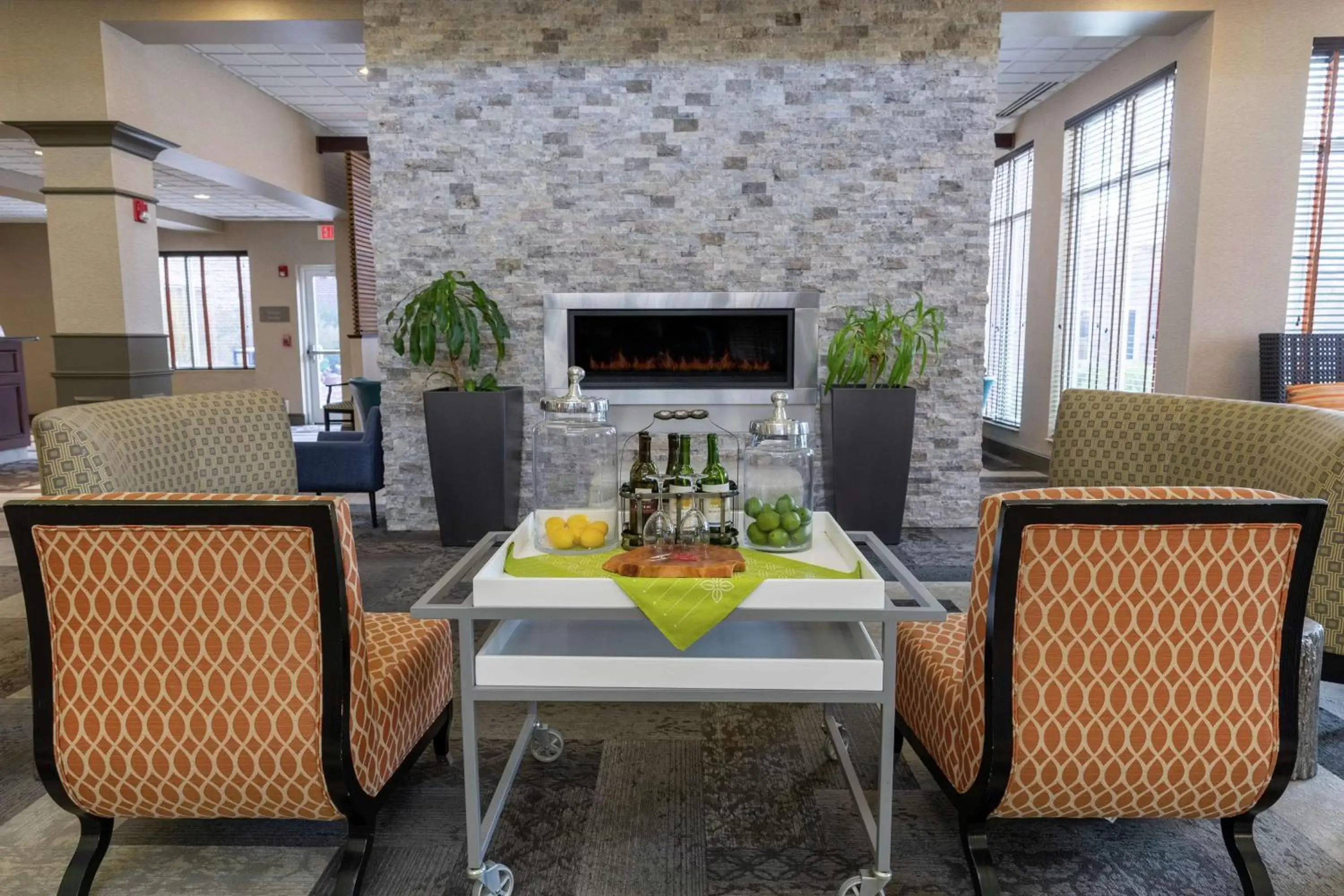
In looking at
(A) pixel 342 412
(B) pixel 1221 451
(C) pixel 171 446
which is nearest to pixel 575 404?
(C) pixel 171 446

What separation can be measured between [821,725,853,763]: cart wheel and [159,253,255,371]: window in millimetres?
9835

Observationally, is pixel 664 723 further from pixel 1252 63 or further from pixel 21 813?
pixel 1252 63

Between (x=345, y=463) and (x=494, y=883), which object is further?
(x=345, y=463)

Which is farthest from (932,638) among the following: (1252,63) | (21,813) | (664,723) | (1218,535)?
(1252,63)

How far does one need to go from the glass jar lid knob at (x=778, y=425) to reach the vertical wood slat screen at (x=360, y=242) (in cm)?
667

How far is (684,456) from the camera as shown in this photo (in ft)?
6.08

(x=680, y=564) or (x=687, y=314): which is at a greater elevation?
(x=687, y=314)

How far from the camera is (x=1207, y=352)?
4.46 m

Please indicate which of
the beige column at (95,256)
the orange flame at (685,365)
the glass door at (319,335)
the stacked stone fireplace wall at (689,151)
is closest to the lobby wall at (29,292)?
the glass door at (319,335)

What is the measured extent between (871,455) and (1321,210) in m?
2.74

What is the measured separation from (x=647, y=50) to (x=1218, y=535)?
3.87 m

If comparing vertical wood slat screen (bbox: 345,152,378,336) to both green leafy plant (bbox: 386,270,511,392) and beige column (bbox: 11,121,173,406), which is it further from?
green leafy plant (bbox: 386,270,511,392)

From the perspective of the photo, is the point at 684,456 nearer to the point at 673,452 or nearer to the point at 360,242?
the point at 673,452

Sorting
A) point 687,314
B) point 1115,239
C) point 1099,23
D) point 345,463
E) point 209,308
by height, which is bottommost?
point 345,463
